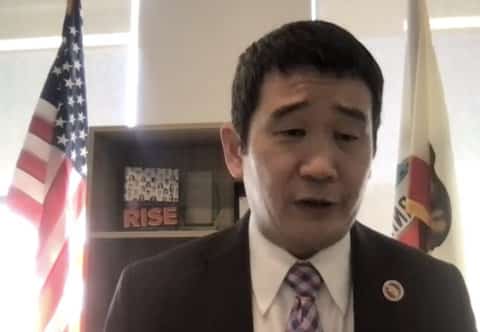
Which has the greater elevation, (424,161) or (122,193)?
(424,161)

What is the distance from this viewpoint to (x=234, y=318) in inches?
41.2

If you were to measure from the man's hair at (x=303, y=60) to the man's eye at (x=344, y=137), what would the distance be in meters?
0.11

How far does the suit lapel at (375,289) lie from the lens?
104 cm

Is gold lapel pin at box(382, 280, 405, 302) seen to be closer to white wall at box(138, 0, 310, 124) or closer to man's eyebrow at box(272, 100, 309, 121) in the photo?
man's eyebrow at box(272, 100, 309, 121)

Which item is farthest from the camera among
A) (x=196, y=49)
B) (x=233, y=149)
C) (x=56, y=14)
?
(x=56, y=14)

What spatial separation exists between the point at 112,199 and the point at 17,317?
2.77 feet

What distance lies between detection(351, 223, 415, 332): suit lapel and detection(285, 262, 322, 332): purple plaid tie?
8 cm

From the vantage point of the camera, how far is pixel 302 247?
1.08 m

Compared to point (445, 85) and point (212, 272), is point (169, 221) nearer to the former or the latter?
point (212, 272)

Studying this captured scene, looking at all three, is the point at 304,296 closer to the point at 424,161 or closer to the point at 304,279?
the point at 304,279

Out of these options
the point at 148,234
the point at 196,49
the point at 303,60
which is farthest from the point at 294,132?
the point at 196,49

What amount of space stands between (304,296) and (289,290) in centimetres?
4

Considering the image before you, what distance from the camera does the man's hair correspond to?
1.06 meters

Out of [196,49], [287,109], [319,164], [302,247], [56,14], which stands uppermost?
[56,14]
